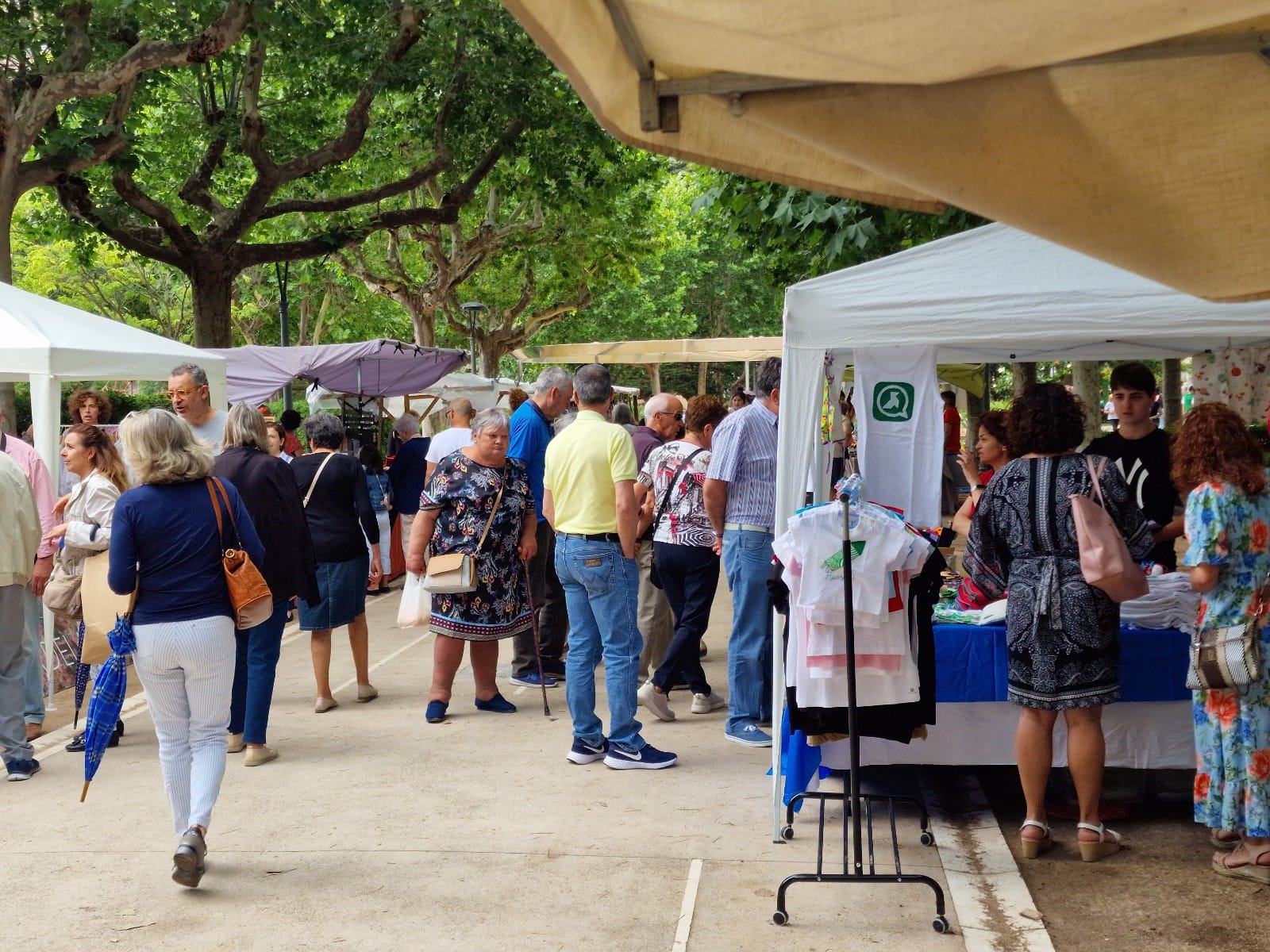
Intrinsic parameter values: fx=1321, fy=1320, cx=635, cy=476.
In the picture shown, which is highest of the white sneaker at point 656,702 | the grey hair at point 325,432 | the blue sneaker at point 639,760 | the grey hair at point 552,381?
the grey hair at point 552,381

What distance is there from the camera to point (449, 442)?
11961mm

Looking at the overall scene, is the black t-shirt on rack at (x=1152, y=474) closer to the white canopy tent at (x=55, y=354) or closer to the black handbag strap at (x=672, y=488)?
the black handbag strap at (x=672, y=488)

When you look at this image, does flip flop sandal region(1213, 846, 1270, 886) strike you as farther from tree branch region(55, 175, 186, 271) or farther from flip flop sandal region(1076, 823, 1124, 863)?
tree branch region(55, 175, 186, 271)

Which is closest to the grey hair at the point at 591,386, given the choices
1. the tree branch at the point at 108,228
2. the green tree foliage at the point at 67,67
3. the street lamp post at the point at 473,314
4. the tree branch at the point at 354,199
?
the green tree foliage at the point at 67,67

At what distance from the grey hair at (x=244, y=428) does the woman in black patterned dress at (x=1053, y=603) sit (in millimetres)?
3903

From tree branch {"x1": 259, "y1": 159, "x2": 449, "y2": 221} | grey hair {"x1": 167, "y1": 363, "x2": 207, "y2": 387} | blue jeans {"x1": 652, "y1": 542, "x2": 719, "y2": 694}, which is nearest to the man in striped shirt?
blue jeans {"x1": 652, "y1": 542, "x2": 719, "y2": 694}

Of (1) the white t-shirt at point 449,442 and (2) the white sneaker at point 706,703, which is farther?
(1) the white t-shirt at point 449,442

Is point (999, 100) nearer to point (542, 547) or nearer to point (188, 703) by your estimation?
point (188, 703)

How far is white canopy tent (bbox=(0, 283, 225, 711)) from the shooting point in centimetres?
813

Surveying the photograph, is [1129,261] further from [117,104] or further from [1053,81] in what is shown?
[117,104]

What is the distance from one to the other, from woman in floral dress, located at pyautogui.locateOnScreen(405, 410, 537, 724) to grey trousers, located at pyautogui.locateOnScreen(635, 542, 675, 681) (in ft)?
3.17

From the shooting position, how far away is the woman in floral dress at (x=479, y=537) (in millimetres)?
7629

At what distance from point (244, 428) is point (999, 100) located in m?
5.46

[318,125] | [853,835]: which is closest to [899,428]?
[853,835]
